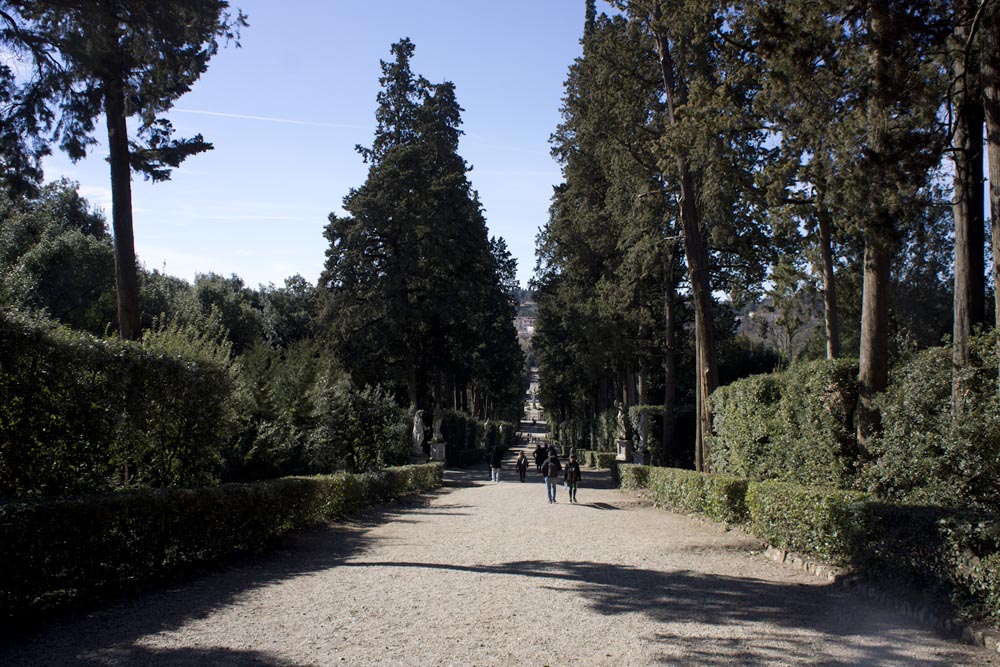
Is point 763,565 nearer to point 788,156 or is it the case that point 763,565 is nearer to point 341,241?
point 788,156

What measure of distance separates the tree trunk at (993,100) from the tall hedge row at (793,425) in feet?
11.5

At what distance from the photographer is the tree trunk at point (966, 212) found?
368 inches

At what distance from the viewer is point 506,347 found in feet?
158

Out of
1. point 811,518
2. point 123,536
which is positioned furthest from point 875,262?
point 123,536

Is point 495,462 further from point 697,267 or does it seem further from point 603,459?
point 697,267

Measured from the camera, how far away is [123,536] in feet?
26.2

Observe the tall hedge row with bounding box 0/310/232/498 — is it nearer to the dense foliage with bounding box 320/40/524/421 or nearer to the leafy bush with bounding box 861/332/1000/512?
the leafy bush with bounding box 861/332/1000/512

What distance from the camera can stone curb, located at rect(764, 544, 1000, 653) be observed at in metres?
6.15

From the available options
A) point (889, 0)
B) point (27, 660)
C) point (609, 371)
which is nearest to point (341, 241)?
point (609, 371)

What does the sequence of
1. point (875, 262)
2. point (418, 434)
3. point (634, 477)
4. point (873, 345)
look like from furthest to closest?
1. point (418, 434)
2. point (634, 477)
3. point (875, 262)
4. point (873, 345)

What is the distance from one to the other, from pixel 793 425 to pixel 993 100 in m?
6.37

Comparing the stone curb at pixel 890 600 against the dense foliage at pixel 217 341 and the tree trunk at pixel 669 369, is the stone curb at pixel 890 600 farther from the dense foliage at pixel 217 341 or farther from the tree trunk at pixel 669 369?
the tree trunk at pixel 669 369

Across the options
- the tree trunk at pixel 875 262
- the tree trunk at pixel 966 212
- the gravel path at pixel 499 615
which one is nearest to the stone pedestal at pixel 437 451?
the gravel path at pixel 499 615

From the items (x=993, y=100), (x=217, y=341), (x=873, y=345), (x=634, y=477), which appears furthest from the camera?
(x=217, y=341)
